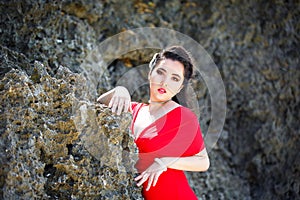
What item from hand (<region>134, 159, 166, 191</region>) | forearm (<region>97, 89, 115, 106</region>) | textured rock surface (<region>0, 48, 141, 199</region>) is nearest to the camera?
textured rock surface (<region>0, 48, 141, 199</region>)

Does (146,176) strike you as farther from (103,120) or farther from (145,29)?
(145,29)

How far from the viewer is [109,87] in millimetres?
2691

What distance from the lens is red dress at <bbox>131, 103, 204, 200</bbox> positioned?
6.04 feet

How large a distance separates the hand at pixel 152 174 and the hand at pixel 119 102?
24 centimetres

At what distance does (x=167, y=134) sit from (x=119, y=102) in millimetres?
226

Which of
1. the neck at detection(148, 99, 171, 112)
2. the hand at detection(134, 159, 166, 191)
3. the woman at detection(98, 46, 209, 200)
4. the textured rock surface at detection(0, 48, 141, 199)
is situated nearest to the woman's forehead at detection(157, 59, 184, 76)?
the woman at detection(98, 46, 209, 200)

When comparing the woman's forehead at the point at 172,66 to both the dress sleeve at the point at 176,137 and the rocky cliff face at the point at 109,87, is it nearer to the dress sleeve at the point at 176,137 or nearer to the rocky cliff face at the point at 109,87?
the dress sleeve at the point at 176,137

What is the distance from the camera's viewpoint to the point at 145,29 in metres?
3.18

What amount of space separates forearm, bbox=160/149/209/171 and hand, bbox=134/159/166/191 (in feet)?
0.11

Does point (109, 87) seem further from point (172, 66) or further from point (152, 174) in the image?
point (152, 174)

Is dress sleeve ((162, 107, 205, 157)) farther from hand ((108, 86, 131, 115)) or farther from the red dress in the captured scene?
hand ((108, 86, 131, 115))

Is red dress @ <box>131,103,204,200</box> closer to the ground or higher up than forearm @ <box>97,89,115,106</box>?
closer to the ground

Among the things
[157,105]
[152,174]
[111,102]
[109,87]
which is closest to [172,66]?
[157,105]

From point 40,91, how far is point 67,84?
0.35 feet
